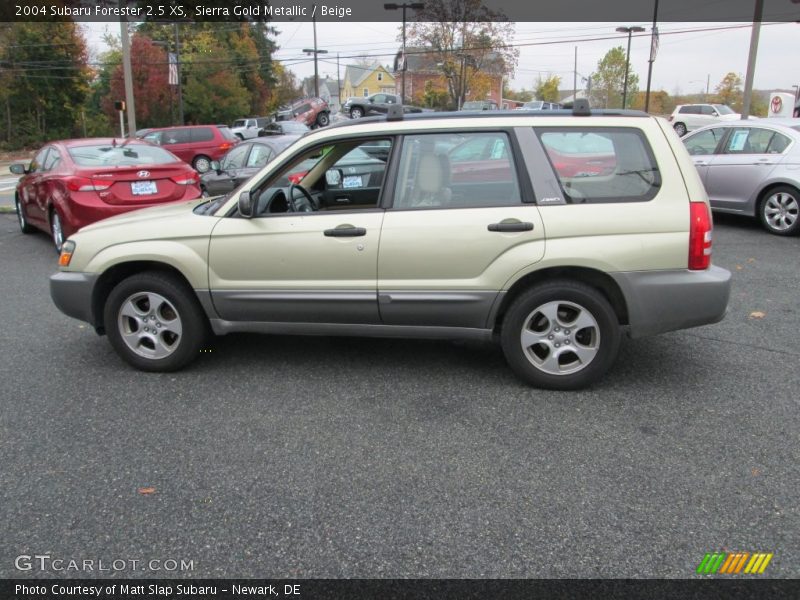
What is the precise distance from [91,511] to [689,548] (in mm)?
2564

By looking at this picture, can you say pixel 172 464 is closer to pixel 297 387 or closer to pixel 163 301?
pixel 297 387

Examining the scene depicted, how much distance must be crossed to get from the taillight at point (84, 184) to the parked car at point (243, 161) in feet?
11.1

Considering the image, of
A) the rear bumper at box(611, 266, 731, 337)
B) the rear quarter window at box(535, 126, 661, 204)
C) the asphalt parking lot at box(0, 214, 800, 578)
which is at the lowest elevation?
the asphalt parking lot at box(0, 214, 800, 578)

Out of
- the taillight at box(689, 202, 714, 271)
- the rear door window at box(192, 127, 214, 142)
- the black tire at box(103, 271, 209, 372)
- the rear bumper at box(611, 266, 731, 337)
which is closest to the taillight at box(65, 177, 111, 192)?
the black tire at box(103, 271, 209, 372)

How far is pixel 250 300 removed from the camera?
14.5 ft

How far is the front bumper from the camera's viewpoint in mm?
4574

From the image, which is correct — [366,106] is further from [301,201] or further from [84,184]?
[301,201]

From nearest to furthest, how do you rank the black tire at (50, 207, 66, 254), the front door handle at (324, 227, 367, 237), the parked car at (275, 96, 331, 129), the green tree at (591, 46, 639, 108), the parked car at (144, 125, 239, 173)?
the front door handle at (324, 227, 367, 237) → the black tire at (50, 207, 66, 254) → the parked car at (144, 125, 239, 173) → the parked car at (275, 96, 331, 129) → the green tree at (591, 46, 639, 108)

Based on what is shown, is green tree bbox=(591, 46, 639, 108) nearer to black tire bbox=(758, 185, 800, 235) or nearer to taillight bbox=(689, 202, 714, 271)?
black tire bbox=(758, 185, 800, 235)

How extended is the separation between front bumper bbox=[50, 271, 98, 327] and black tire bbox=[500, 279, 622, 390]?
2838 millimetres

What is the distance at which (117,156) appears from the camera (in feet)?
28.3

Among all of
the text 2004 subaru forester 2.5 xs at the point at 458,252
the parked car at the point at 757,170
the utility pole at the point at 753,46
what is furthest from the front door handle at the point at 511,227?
the utility pole at the point at 753,46
